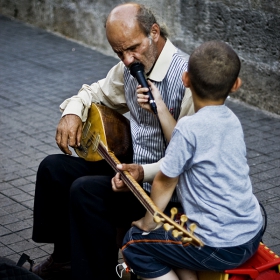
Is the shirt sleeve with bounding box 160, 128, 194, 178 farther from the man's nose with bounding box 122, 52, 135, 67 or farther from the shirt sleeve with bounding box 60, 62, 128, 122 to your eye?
the shirt sleeve with bounding box 60, 62, 128, 122

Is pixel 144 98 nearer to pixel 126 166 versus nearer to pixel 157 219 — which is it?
pixel 126 166

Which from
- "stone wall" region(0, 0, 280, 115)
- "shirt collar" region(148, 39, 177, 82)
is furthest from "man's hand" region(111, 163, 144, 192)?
"stone wall" region(0, 0, 280, 115)

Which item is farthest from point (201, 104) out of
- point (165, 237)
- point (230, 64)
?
point (165, 237)

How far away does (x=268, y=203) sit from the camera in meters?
4.77

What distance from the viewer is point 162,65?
337cm

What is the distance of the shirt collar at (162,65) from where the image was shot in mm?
3354

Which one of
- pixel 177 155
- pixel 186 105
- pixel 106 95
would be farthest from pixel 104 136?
pixel 177 155

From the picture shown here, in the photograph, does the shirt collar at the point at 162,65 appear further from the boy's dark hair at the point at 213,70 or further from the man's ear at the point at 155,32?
the boy's dark hair at the point at 213,70

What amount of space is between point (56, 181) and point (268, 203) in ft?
5.91

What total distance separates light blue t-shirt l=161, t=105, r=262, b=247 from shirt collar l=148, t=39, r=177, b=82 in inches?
26.9

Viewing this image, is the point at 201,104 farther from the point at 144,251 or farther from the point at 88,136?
the point at 88,136

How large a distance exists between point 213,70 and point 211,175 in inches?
16.4

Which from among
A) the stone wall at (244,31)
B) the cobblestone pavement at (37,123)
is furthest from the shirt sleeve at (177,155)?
the stone wall at (244,31)

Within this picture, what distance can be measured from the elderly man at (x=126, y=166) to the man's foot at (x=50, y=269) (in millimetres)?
411
